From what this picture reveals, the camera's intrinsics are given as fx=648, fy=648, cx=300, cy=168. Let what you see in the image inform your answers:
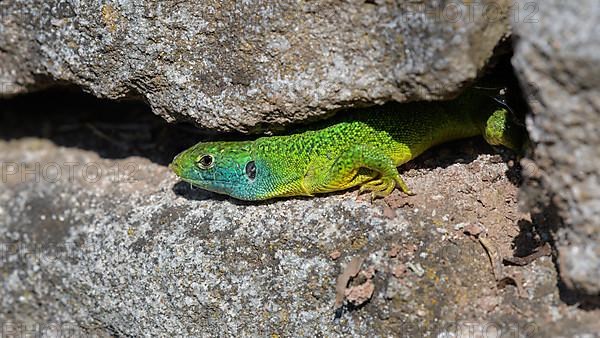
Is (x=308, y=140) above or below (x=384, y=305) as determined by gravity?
above

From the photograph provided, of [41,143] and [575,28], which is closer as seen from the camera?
[575,28]

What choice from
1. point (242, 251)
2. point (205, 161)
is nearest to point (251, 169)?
point (205, 161)

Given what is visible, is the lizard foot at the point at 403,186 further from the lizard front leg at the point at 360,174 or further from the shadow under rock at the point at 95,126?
the shadow under rock at the point at 95,126

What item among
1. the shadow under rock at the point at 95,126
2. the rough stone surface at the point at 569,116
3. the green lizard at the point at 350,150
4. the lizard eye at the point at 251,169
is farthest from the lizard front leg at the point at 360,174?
the shadow under rock at the point at 95,126

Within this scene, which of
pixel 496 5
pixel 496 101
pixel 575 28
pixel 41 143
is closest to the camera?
pixel 575 28

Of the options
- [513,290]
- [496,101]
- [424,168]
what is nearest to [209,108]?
[424,168]

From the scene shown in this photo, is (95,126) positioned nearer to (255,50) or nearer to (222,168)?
(222,168)

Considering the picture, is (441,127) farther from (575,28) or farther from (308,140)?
(575,28)
